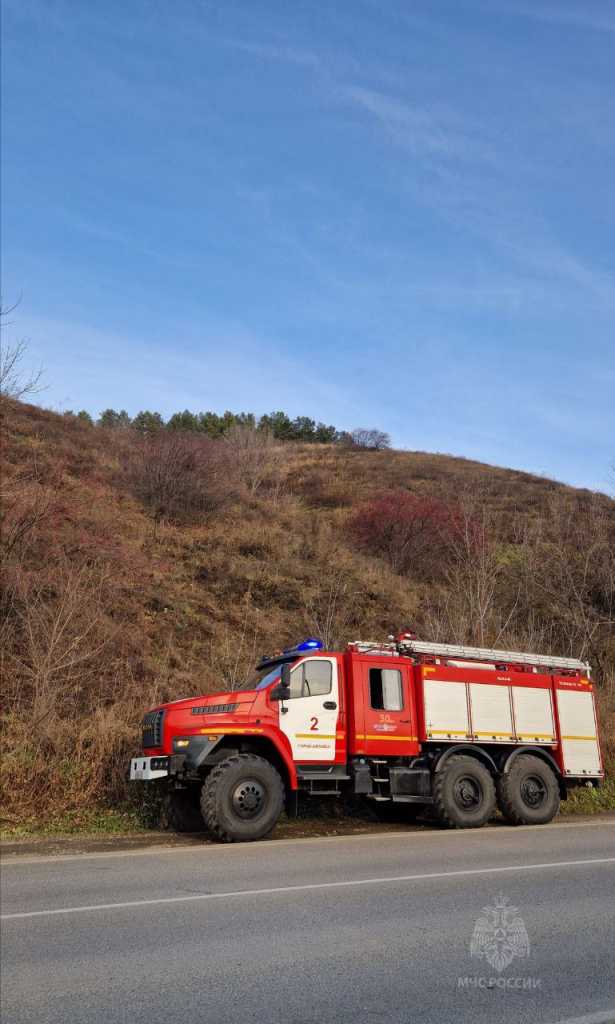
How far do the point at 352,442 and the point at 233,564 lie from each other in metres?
43.4

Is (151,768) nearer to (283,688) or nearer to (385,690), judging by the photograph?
(283,688)

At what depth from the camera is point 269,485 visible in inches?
1716

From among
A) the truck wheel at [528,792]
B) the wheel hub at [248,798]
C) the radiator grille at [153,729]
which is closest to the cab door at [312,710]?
the wheel hub at [248,798]

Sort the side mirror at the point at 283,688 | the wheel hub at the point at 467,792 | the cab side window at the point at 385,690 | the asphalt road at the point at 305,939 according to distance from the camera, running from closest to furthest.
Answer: the asphalt road at the point at 305,939
the side mirror at the point at 283,688
the cab side window at the point at 385,690
the wheel hub at the point at 467,792

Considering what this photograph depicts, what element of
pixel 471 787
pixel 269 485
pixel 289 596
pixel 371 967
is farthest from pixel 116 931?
pixel 269 485

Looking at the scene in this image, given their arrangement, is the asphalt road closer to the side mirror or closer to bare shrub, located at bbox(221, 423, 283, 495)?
the side mirror

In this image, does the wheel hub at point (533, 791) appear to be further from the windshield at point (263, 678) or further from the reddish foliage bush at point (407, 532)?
the reddish foliage bush at point (407, 532)

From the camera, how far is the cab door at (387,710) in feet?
41.9

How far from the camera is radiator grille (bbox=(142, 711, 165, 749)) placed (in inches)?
466

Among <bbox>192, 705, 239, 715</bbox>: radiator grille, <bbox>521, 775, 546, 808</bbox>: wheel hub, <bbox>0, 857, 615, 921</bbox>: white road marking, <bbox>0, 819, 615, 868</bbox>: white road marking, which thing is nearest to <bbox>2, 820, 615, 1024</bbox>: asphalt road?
<bbox>0, 857, 615, 921</bbox>: white road marking

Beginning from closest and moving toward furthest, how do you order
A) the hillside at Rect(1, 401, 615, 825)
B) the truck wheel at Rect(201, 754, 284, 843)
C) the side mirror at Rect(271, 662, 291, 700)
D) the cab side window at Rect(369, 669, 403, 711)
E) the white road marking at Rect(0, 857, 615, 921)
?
the white road marking at Rect(0, 857, 615, 921) → the truck wheel at Rect(201, 754, 284, 843) → the side mirror at Rect(271, 662, 291, 700) → the cab side window at Rect(369, 669, 403, 711) → the hillside at Rect(1, 401, 615, 825)

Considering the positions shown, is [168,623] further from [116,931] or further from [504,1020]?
[504,1020]

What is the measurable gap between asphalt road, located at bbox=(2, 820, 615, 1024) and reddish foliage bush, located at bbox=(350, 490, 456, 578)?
22.7 m

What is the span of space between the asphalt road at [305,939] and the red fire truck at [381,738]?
152 centimetres
